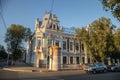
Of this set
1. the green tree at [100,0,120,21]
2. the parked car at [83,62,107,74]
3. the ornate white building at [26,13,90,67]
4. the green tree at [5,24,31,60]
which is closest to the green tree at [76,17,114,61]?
the ornate white building at [26,13,90,67]

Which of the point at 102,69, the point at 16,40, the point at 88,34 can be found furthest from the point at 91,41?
the point at 16,40

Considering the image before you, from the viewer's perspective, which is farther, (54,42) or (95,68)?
(54,42)

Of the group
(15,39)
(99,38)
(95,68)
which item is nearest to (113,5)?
(95,68)

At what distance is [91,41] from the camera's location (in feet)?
164

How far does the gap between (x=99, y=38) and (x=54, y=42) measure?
12682 mm

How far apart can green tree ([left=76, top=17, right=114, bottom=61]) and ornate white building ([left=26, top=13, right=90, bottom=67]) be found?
270 inches

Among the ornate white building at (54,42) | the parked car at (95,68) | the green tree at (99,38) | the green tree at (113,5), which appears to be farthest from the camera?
the ornate white building at (54,42)

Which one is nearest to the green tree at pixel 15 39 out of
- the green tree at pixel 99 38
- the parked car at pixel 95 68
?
the green tree at pixel 99 38

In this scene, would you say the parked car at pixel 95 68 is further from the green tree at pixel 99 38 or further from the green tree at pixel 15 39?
the green tree at pixel 15 39

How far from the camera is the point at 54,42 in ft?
181

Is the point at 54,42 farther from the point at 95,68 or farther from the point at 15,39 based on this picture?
the point at 95,68

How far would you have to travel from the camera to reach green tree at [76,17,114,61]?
4850 cm

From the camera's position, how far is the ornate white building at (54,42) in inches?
2059

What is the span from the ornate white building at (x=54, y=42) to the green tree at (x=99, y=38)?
22.5 ft
